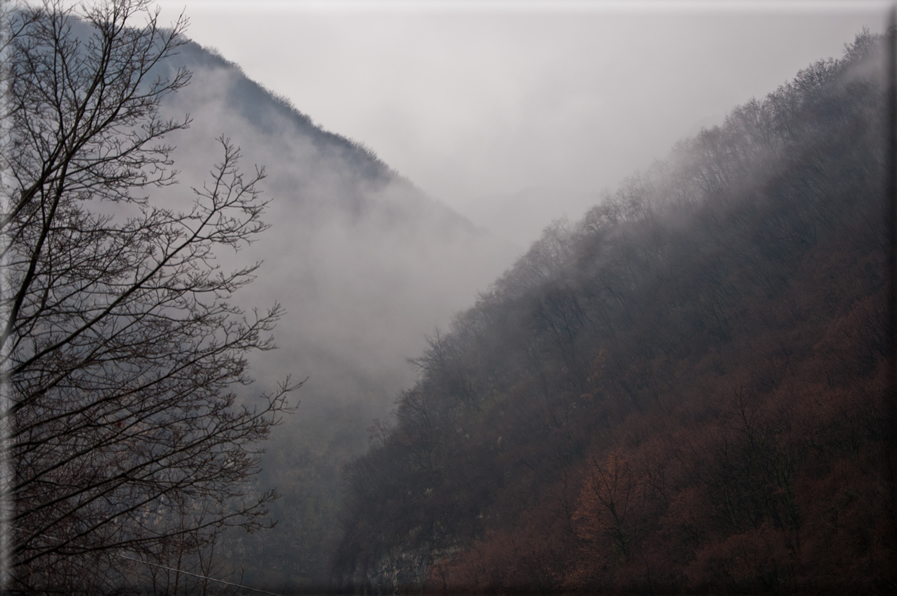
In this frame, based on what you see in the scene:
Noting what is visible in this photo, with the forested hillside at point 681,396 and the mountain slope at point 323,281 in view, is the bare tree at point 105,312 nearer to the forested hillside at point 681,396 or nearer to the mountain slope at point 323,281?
the forested hillside at point 681,396

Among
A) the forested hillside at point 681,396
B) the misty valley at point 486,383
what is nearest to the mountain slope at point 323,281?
the misty valley at point 486,383

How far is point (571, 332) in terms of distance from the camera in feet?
151

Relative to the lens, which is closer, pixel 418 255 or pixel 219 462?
pixel 219 462

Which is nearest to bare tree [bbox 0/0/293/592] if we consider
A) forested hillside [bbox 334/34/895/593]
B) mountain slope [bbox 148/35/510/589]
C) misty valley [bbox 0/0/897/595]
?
misty valley [bbox 0/0/897/595]

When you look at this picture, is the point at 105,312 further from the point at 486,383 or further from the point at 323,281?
the point at 323,281

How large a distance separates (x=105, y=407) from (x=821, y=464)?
75.4ft

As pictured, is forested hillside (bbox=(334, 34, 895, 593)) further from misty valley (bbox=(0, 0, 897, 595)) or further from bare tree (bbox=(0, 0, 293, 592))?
bare tree (bbox=(0, 0, 293, 592))

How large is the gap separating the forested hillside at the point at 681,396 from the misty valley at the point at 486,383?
19 cm

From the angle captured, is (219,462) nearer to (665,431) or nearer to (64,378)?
(64,378)

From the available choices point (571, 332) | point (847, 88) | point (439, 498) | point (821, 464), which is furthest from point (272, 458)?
point (847, 88)

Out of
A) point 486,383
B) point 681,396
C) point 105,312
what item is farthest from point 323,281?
point 105,312

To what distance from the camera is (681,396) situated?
100 ft

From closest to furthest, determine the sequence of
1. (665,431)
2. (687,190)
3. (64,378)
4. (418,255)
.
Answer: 1. (64,378)
2. (665,431)
3. (687,190)
4. (418,255)

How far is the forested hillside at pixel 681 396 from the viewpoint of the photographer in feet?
56.8
